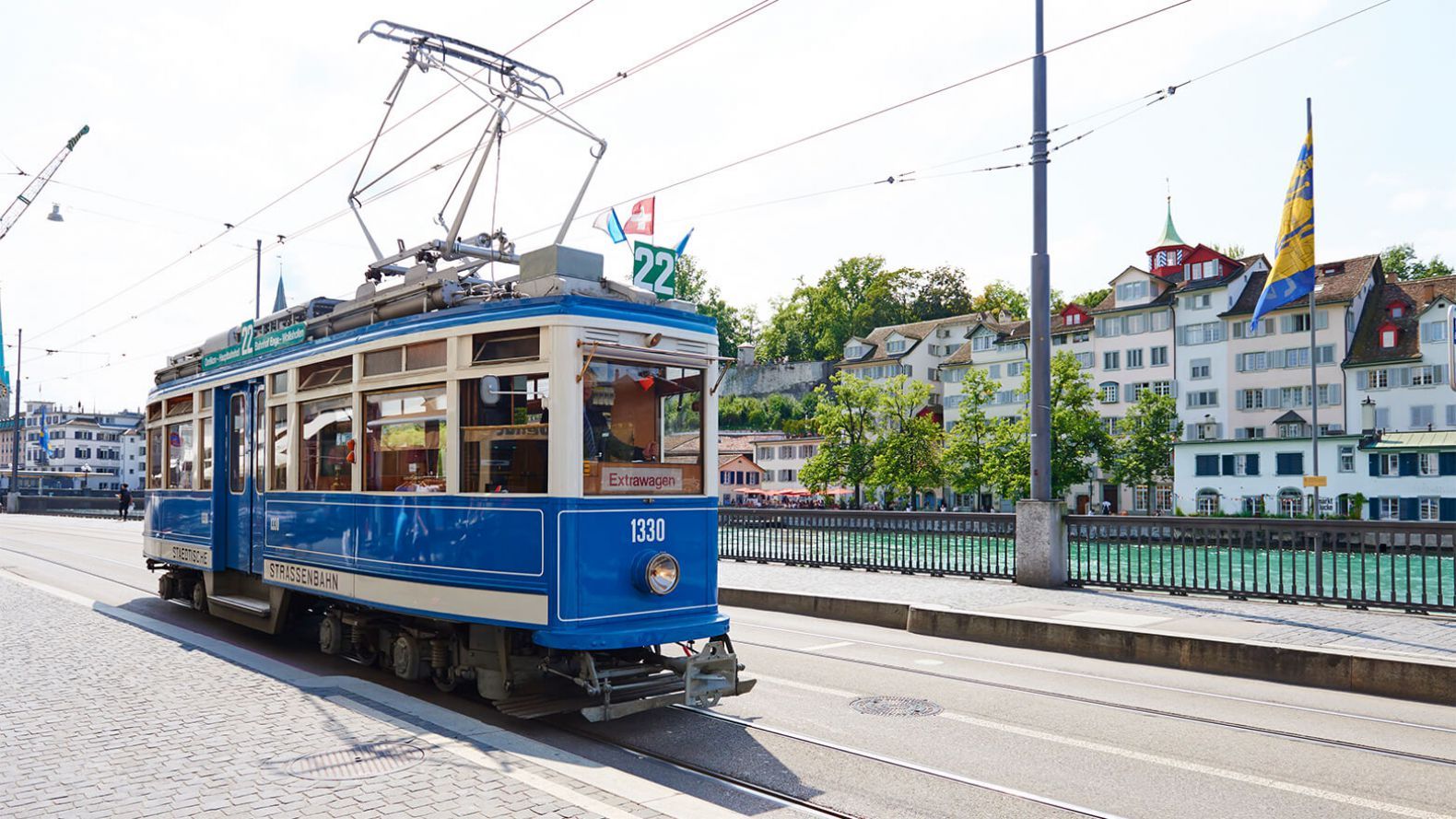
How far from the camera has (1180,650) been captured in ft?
34.8

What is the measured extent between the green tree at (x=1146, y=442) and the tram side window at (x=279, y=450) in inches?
2317

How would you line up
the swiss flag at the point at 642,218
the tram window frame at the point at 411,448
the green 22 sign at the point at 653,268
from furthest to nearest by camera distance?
the swiss flag at the point at 642,218, the green 22 sign at the point at 653,268, the tram window frame at the point at 411,448

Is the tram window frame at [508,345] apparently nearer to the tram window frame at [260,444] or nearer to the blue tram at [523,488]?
the blue tram at [523,488]

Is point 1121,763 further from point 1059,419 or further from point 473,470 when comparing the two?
point 1059,419

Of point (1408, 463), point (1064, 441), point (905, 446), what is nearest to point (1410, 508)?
point (1408, 463)

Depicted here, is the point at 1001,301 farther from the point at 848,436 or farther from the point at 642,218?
the point at 642,218

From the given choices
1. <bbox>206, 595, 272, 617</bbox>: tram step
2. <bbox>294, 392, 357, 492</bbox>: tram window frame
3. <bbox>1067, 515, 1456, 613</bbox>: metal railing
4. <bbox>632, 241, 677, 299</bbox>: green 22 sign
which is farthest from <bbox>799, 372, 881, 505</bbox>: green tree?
<bbox>294, 392, 357, 492</bbox>: tram window frame

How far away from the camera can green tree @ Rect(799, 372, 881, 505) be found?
2820 inches

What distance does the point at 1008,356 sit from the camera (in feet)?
271

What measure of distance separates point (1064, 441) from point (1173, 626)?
52734mm

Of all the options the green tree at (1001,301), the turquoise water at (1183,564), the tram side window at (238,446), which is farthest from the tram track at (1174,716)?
the green tree at (1001,301)

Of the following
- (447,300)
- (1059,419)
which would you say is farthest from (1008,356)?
(447,300)

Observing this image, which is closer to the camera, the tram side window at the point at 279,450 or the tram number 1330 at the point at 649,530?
the tram number 1330 at the point at 649,530

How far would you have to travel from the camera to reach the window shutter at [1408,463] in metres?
55.3
